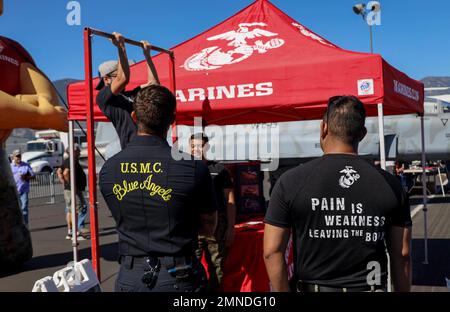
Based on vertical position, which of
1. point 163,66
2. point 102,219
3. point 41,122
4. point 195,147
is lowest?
point 102,219

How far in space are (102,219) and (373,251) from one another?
12.6 meters

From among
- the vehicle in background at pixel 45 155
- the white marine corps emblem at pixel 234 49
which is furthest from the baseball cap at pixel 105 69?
the vehicle in background at pixel 45 155

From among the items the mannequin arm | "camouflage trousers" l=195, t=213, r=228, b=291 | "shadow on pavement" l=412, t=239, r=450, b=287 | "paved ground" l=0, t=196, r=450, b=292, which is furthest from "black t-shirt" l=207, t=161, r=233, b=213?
"shadow on pavement" l=412, t=239, r=450, b=287

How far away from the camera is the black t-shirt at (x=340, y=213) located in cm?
225

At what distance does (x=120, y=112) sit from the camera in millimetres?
3557

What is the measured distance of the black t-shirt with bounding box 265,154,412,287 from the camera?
2248 millimetres

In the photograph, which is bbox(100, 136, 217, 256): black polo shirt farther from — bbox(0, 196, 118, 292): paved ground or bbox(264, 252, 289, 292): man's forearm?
bbox(0, 196, 118, 292): paved ground

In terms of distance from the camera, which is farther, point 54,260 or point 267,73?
point 54,260

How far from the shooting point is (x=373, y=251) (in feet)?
7.56

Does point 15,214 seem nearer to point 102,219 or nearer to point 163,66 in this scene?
point 163,66

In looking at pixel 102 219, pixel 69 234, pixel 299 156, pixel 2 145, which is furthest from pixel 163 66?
pixel 299 156

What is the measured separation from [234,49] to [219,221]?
2.15 meters

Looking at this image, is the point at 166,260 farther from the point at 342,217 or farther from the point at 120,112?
the point at 120,112

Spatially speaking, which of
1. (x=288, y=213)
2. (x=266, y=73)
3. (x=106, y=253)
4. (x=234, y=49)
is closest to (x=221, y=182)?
(x=266, y=73)
